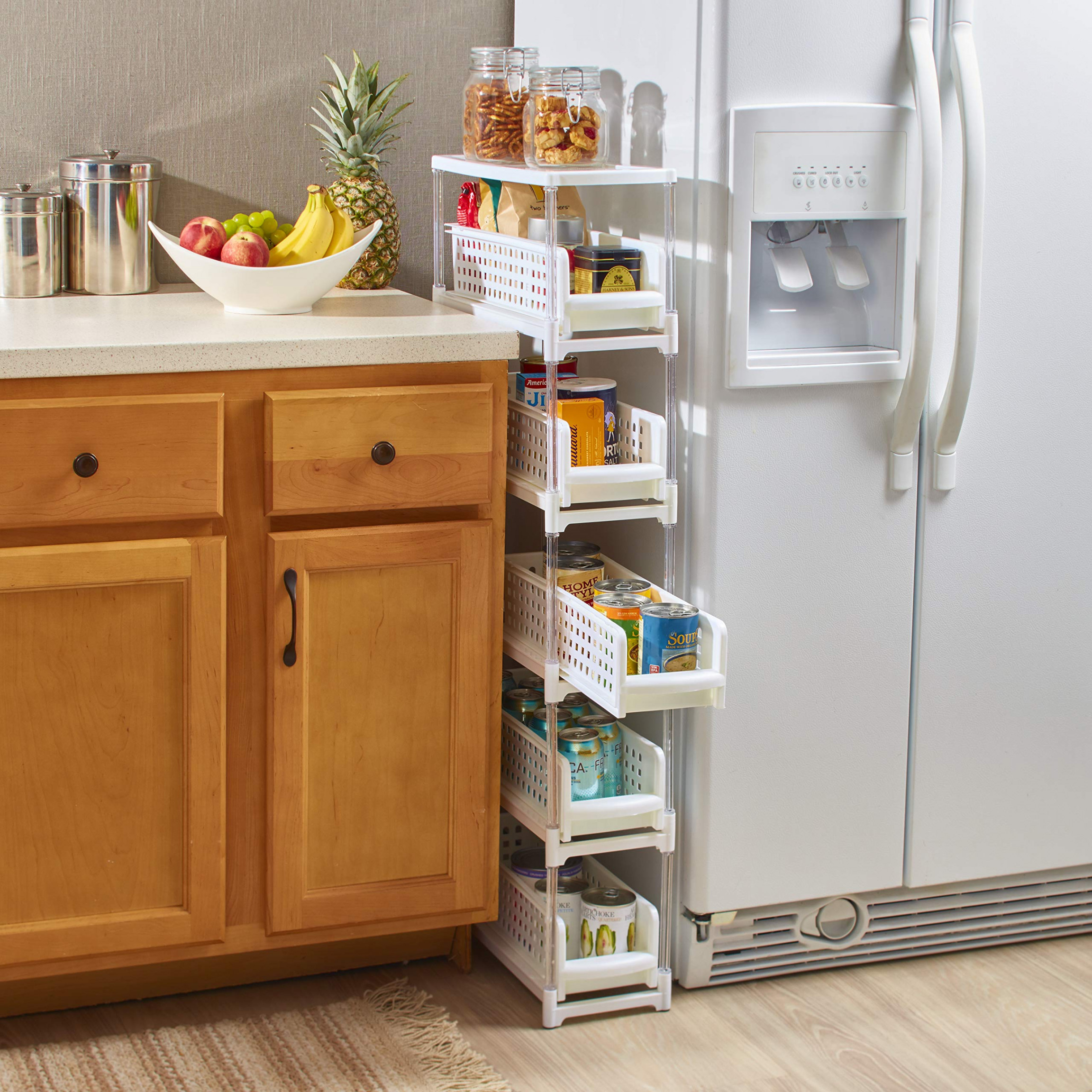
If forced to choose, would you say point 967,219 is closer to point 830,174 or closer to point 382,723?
point 830,174

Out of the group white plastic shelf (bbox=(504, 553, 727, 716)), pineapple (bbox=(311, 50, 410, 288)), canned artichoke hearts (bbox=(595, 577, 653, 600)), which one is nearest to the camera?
white plastic shelf (bbox=(504, 553, 727, 716))

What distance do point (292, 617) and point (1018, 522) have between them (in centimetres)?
115

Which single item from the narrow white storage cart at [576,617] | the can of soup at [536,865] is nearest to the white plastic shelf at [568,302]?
the narrow white storage cart at [576,617]

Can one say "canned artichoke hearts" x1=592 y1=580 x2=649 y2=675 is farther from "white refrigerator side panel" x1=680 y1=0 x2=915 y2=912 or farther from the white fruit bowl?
the white fruit bowl

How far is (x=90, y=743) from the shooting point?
2.01 meters

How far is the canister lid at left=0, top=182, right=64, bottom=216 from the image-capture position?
2.32 meters

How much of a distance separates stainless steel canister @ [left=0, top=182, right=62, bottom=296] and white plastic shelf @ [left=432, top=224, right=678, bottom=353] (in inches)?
27.9

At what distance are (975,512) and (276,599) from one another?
109 centimetres

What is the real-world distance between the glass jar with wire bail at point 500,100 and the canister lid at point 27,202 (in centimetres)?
70

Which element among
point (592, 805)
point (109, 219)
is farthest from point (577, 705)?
point (109, 219)

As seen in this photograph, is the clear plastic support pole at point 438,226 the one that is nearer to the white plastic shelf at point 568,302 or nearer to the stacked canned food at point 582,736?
the white plastic shelf at point 568,302

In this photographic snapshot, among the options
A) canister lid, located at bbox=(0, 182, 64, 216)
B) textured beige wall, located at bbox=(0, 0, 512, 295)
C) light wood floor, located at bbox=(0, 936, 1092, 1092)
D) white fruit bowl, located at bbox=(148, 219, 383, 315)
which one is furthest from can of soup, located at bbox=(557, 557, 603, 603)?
canister lid, located at bbox=(0, 182, 64, 216)

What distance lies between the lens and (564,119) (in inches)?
83.0

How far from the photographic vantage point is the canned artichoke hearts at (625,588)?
2.10 m
